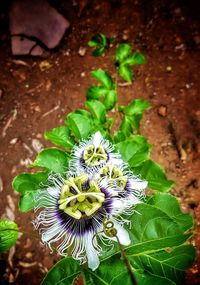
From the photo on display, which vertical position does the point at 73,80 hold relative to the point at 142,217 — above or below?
above

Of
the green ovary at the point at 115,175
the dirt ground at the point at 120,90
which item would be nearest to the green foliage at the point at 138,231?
the green ovary at the point at 115,175

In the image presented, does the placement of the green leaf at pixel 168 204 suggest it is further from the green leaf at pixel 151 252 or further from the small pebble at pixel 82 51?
the small pebble at pixel 82 51

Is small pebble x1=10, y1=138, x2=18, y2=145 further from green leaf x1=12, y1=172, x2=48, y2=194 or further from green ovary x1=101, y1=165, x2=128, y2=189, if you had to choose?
green ovary x1=101, y1=165, x2=128, y2=189

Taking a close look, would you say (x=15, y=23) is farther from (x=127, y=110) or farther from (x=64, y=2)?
(x=127, y=110)

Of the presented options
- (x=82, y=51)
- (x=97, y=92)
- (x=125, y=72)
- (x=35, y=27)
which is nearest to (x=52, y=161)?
(x=97, y=92)

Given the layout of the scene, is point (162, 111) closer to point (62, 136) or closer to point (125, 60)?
point (125, 60)

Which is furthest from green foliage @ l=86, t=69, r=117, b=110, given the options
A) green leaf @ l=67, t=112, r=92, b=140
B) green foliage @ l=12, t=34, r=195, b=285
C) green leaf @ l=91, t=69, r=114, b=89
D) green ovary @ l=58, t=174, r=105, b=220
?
green ovary @ l=58, t=174, r=105, b=220

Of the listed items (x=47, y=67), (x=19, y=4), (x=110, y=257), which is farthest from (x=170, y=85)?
(x=110, y=257)
